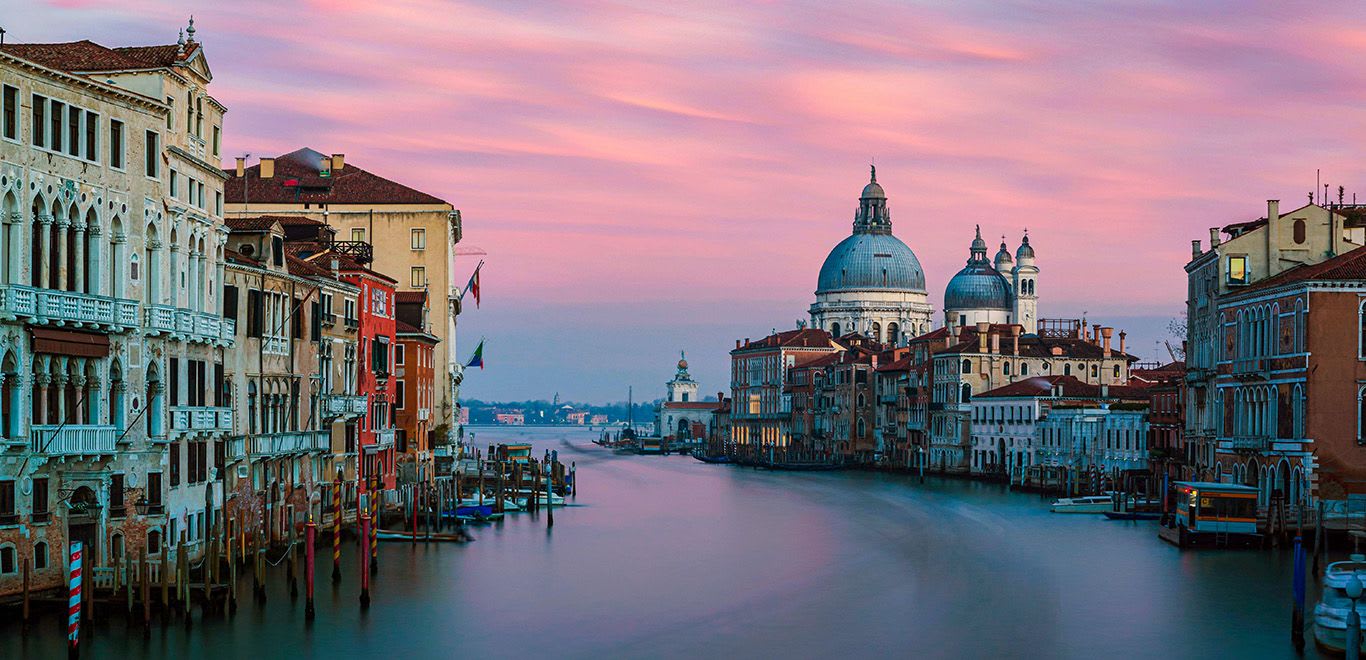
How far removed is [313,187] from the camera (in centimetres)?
5372

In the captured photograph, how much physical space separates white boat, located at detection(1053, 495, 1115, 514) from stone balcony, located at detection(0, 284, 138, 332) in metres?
34.2

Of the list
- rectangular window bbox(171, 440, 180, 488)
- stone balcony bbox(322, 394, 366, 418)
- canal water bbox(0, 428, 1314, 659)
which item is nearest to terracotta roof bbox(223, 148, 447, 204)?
canal water bbox(0, 428, 1314, 659)

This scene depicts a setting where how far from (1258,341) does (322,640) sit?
2460 centimetres

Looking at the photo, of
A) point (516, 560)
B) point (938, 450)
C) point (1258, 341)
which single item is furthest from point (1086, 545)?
point (938, 450)

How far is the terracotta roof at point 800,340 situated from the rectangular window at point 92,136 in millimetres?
95060

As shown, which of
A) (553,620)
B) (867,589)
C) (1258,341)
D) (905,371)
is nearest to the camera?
(553,620)

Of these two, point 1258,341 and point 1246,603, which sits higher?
point 1258,341

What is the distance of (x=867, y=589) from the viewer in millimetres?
33438

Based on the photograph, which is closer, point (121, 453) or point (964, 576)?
point (121, 453)

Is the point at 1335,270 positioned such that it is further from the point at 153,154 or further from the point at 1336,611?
the point at 153,154

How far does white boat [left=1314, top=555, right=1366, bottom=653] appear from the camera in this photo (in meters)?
23.4

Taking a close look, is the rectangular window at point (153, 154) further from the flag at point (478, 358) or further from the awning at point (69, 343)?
the flag at point (478, 358)

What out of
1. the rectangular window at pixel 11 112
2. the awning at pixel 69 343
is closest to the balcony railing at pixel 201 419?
the awning at pixel 69 343

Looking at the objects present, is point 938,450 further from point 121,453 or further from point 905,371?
point 121,453
